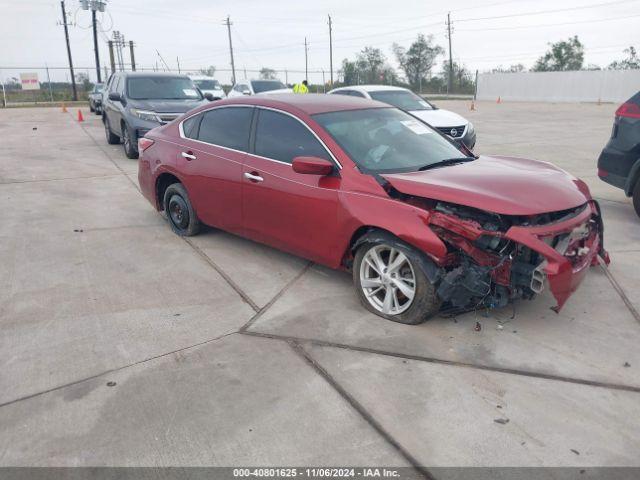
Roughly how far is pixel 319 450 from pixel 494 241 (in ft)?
6.01

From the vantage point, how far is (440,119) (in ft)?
36.6

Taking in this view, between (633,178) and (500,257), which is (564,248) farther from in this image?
(633,178)

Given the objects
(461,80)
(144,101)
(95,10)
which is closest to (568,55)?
(461,80)

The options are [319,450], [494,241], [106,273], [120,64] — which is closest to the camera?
[319,450]

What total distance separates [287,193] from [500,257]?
182cm

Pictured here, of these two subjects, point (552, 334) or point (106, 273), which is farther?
point (106, 273)

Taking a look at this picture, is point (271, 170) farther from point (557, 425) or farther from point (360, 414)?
point (557, 425)

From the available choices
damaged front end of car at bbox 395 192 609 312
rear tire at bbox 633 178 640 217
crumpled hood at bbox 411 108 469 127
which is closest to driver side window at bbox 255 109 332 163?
damaged front end of car at bbox 395 192 609 312

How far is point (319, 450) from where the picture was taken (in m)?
2.68

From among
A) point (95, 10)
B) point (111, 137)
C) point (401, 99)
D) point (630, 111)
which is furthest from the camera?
point (95, 10)

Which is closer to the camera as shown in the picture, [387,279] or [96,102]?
[387,279]

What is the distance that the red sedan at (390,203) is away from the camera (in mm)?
3641

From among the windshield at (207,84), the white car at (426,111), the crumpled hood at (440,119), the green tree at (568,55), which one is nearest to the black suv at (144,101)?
the white car at (426,111)

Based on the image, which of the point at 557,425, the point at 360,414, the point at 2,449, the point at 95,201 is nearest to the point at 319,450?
the point at 360,414
